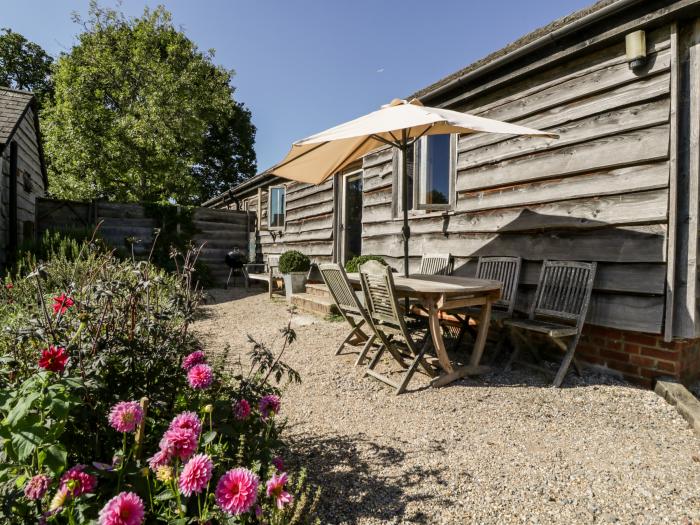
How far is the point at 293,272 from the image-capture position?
23.8ft

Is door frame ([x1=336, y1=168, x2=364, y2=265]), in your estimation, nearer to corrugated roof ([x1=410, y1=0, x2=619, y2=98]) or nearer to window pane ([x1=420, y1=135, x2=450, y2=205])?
window pane ([x1=420, y1=135, x2=450, y2=205])

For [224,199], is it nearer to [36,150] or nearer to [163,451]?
[36,150]

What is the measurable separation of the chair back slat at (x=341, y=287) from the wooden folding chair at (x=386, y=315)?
0.42ft

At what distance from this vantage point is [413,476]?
1833mm

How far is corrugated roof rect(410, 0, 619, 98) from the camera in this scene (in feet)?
10.9

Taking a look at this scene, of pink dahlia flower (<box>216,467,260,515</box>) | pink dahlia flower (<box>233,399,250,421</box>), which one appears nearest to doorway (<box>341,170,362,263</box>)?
pink dahlia flower (<box>233,399,250,421</box>)

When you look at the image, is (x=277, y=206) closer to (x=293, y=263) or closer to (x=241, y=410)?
(x=293, y=263)

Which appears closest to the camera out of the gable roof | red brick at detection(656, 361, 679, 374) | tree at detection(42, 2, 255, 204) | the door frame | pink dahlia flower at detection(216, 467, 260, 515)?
pink dahlia flower at detection(216, 467, 260, 515)

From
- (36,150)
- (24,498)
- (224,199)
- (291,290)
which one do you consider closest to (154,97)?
(224,199)

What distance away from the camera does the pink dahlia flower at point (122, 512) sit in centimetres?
95

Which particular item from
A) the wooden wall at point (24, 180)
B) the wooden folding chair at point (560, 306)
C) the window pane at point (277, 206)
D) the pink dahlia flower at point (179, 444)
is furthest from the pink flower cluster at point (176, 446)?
the window pane at point (277, 206)

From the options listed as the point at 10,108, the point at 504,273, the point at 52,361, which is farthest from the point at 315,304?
the point at 10,108

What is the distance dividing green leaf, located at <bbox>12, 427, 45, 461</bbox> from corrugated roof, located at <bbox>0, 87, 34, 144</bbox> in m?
7.95

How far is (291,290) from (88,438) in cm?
583
